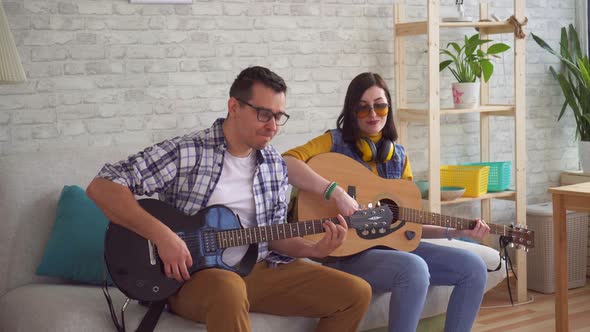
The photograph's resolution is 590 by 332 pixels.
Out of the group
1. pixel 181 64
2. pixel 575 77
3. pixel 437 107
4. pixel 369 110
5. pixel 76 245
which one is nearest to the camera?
pixel 76 245

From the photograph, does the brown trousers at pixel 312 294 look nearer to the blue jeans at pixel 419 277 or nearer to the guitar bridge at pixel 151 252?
the blue jeans at pixel 419 277

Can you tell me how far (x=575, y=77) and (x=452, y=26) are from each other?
49.2 inches

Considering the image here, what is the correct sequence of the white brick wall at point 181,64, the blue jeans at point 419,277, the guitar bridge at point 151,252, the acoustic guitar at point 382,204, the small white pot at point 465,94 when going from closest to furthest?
the guitar bridge at point 151,252 < the blue jeans at point 419,277 < the acoustic guitar at point 382,204 < the white brick wall at point 181,64 < the small white pot at point 465,94

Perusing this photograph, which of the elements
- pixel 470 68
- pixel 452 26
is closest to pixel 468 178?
pixel 470 68

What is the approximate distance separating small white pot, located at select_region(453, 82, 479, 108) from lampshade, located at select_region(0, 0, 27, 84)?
231cm

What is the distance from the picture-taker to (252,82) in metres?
2.64

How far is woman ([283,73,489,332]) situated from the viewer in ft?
9.15

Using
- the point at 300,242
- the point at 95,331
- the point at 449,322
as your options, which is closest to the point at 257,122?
the point at 300,242

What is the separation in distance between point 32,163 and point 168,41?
34.8 inches

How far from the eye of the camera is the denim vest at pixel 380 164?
313cm

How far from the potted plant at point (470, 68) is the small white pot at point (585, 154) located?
2.69ft

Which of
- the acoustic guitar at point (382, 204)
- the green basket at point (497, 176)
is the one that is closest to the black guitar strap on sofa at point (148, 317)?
the acoustic guitar at point (382, 204)

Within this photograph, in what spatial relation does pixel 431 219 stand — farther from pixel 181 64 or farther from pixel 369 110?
pixel 181 64

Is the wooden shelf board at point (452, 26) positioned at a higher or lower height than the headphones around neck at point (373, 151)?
higher
